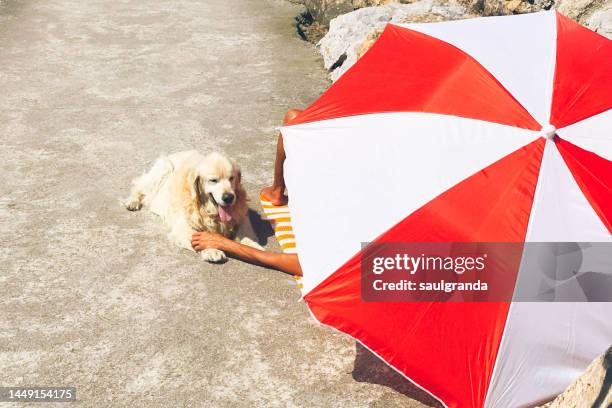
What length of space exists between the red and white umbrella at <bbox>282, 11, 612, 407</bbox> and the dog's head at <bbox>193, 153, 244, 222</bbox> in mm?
1218

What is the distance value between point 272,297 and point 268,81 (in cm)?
484

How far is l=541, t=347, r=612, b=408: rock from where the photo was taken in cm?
356

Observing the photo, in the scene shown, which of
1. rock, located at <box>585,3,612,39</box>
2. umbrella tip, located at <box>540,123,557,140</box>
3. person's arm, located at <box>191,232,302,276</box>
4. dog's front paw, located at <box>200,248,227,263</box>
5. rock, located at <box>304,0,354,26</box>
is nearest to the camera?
umbrella tip, located at <box>540,123,557,140</box>

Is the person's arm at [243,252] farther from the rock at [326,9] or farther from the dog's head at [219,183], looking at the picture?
the rock at [326,9]

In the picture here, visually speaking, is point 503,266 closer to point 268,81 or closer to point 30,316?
point 30,316

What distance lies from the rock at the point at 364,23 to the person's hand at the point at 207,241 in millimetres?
4166

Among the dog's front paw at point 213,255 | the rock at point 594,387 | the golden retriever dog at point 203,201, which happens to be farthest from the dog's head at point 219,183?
the rock at point 594,387

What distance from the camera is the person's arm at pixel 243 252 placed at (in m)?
5.17

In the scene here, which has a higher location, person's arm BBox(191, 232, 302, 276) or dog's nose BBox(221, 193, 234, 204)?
dog's nose BBox(221, 193, 234, 204)

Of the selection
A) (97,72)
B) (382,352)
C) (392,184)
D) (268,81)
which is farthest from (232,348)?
(97,72)

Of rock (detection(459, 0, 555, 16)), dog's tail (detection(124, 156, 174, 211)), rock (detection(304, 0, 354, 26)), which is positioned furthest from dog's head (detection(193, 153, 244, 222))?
rock (detection(304, 0, 354, 26))

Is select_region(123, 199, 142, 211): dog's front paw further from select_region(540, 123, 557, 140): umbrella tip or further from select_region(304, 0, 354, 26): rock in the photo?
select_region(304, 0, 354, 26): rock

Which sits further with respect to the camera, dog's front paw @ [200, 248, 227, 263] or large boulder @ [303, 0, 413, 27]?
large boulder @ [303, 0, 413, 27]

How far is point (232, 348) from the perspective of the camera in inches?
177
